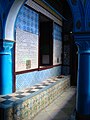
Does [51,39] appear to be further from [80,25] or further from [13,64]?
[80,25]

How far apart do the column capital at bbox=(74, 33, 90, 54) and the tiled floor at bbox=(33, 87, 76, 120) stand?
A: 1626 millimetres

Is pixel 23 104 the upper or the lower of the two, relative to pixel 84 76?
lower

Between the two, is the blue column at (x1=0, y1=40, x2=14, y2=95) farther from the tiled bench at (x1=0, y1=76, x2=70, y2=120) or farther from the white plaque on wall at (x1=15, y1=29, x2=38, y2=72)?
the white plaque on wall at (x1=15, y1=29, x2=38, y2=72)

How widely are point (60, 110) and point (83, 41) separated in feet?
8.22

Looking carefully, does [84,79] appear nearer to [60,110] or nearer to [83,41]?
[83,41]

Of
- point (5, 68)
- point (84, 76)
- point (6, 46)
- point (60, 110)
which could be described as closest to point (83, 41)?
point (84, 76)

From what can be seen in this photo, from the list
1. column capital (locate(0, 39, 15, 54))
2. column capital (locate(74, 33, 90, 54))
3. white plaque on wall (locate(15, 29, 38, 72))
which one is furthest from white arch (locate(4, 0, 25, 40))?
column capital (locate(74, 33, 90, 54))

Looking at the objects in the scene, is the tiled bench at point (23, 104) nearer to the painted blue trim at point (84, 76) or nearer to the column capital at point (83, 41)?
the painted blue trim at point (84, 76)

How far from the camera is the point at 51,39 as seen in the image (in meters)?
7.80

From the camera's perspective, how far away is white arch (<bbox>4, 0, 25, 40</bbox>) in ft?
14.1

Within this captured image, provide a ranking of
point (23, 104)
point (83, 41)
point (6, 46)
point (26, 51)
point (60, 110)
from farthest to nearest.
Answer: point (26, 51) < point (60, 110) < point (6, 46) < point (23, 104) < point (83, 41)

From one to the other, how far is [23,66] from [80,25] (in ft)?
7.77

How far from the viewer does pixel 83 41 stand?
11.2ft

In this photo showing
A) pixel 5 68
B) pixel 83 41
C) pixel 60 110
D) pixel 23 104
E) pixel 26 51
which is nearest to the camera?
pixel 83 41
